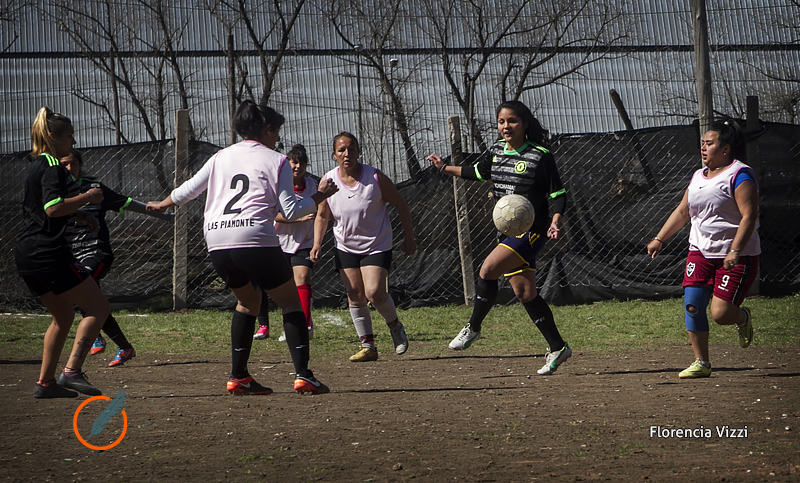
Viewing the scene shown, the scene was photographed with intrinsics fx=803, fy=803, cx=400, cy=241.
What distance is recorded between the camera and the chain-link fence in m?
9.75

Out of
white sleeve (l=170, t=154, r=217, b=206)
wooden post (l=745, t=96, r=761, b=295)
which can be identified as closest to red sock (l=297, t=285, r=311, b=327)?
white sleeve (l=170, t=154, r=217, b=206)

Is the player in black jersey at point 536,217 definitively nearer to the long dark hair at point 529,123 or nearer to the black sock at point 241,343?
the long dark hair at point 529,123

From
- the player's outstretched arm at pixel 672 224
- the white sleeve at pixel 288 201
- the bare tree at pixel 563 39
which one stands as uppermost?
the bare tree at pixel 563 39

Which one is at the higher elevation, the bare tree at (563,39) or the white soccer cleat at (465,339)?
the bare tree at (563,39)

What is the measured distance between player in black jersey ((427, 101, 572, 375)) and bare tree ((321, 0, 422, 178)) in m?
7.46

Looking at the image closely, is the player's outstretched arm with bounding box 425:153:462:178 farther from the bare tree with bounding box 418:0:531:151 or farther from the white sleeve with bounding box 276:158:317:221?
the bare tree with bounding box 418:0:531:151

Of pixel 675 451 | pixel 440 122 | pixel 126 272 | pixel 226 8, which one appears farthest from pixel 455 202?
pixel 226 8

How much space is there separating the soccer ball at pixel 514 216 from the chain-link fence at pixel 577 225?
4440 millimetres

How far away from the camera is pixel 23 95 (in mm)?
14062

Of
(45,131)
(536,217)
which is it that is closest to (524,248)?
(536,217)

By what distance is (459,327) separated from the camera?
331 inches

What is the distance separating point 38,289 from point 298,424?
1.84 m

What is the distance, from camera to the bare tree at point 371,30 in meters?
13.8

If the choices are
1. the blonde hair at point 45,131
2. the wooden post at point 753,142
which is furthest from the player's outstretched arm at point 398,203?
the wooden post at point 753,142
